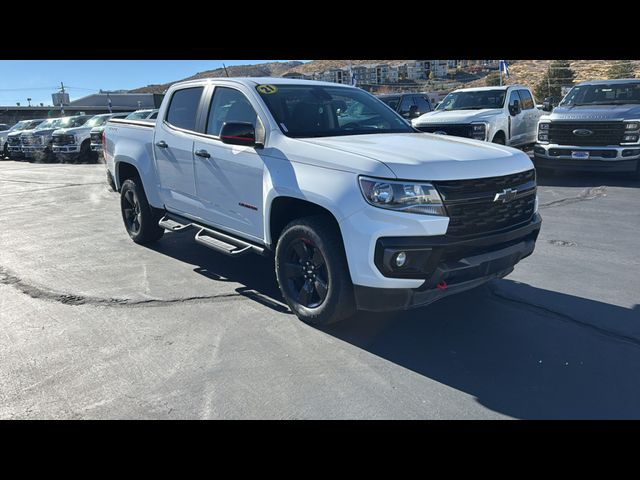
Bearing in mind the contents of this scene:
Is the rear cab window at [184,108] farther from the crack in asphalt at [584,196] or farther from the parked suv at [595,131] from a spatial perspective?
the parked suv at [595,131]

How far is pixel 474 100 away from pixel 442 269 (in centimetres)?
993

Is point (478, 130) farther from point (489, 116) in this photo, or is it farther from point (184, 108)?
point (184, 108)

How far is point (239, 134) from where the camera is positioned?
4.23 m

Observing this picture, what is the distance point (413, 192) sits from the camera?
344cm

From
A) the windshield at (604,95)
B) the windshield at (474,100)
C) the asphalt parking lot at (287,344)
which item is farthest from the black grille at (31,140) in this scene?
the windshield at (604,95)

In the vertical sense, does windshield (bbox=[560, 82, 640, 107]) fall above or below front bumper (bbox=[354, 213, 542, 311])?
above

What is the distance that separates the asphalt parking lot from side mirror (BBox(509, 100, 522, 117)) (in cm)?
651

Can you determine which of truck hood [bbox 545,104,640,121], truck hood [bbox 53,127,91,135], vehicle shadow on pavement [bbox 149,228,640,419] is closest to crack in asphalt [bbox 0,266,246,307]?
vehicle shadow on pavement [bbox 149,228,640,419]

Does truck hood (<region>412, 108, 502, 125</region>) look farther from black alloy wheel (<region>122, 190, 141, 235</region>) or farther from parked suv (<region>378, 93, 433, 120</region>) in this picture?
black alloy wheel (<region>122, 190, 141, 235</region>)

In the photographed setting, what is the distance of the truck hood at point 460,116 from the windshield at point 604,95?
69.2 inches

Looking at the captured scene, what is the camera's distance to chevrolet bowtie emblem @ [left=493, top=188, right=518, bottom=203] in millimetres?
3700

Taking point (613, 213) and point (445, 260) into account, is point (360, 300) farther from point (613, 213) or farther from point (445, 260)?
point (613, 213)
